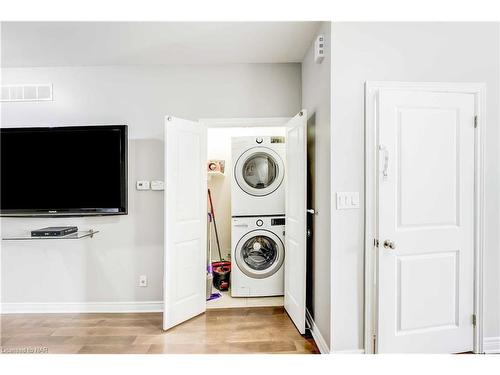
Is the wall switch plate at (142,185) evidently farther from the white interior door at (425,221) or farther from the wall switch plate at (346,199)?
the white interior door at (425,221)

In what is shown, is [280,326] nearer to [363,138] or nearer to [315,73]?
[363,138]

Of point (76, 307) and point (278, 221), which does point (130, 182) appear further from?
point (278, 221)

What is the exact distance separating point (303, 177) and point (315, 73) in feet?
2.91

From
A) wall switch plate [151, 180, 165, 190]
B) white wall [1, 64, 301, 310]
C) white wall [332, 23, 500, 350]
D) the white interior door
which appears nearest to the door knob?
the white interior door

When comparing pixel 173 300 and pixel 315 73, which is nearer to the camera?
pixel 315 73

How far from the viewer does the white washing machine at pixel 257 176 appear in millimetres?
3135

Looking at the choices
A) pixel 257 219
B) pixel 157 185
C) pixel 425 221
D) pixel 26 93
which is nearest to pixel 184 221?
pixel 157 185

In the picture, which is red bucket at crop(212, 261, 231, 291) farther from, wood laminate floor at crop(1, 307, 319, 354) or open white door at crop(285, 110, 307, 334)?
open white door at crop(285, 110, 307, 334)

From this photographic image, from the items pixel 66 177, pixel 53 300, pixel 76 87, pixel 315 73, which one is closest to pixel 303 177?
pixel 315 73

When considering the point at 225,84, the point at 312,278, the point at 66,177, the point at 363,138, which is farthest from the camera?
the point at 225,84

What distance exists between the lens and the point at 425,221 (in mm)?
1882

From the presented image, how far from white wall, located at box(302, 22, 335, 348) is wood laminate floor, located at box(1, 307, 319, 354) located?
0.33 metres

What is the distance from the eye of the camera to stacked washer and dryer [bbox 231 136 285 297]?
3.11m

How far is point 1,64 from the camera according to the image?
2701 mm
